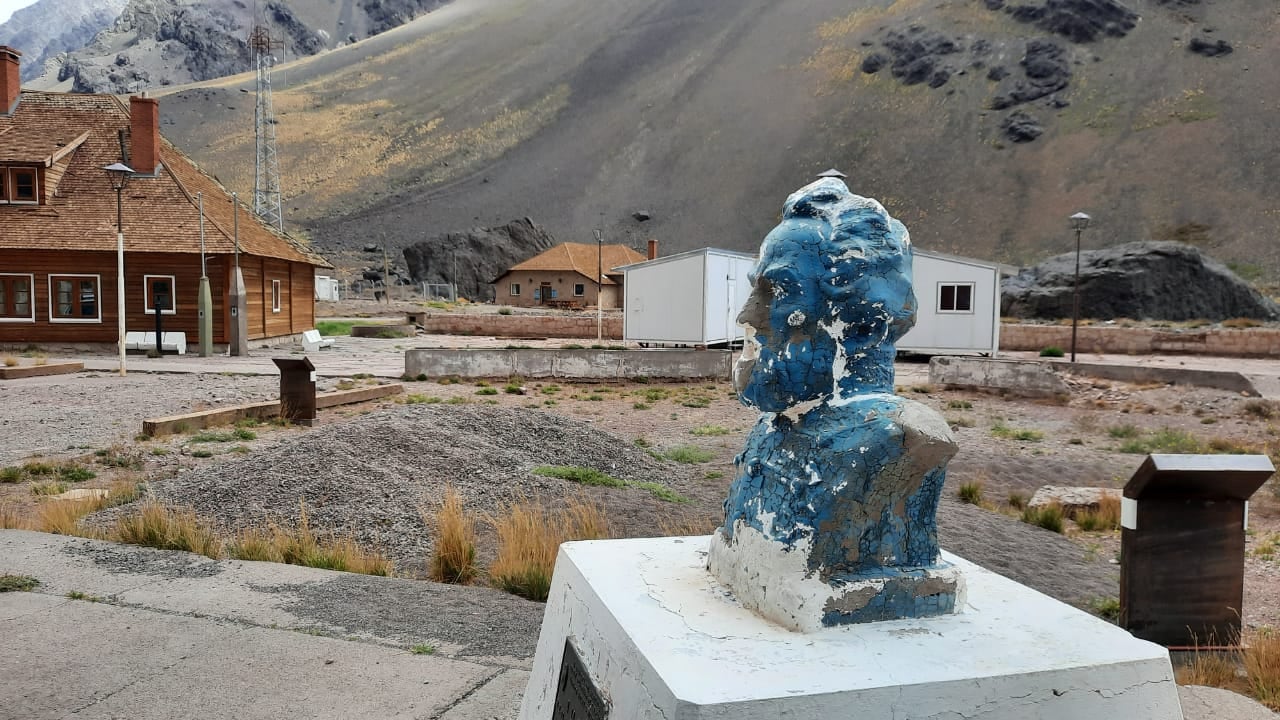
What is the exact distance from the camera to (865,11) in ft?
366

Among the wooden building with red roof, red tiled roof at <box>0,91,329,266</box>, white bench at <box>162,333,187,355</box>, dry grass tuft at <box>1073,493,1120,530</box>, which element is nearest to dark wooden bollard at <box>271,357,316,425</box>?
dry grass tuft at <box>1073,493,1120,530</box>

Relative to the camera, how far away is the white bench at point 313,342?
26328 millimetres

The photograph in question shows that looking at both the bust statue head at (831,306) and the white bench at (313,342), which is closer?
the bust statue head at (831,306)

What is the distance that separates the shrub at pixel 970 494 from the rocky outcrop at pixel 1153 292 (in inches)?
1342

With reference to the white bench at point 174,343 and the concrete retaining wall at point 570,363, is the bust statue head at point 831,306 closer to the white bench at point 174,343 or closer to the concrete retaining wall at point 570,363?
the concrete retaining wall at point 570,363

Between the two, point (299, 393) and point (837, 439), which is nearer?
point (837, 439)

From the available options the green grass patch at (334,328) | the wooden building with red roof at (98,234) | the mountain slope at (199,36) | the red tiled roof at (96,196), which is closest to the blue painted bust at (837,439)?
the wooden building with red roof at (98,234)

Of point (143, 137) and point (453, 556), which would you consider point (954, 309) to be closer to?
point (453, 556)

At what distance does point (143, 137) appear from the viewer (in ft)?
92.5

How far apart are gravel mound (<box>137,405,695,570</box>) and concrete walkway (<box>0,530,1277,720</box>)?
1400 millimetres

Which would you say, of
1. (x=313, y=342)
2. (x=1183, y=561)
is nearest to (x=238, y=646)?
(x=1183, y=561)

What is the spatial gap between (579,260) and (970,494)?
5935 cm

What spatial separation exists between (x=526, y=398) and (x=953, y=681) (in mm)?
15820

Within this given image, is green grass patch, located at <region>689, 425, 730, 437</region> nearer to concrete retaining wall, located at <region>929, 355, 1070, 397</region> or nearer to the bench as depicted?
concrete retaining wall, located at <region>929, 355, 1070, 397</region>
